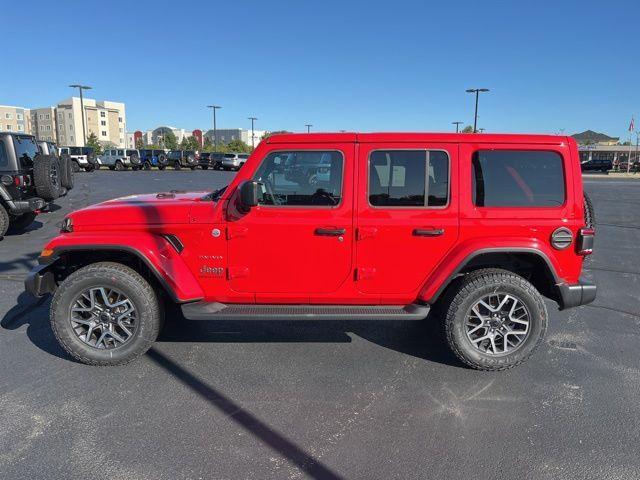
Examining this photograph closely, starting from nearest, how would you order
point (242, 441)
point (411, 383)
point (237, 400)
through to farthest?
point (242, 441), point (237, 400), point (411, 383)

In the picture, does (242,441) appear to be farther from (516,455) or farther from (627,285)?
(627,285)

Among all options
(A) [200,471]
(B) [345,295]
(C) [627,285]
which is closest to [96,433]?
(A) [200,471]

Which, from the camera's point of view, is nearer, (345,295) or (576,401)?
(576,401)

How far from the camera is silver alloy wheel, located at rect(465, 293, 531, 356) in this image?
11.9 ft

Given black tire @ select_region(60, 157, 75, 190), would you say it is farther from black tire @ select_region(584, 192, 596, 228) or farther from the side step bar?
black tire @ select_region(584, 192, 596, 228)

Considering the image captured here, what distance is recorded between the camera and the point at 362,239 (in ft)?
11.8

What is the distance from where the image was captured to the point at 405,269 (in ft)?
12.0

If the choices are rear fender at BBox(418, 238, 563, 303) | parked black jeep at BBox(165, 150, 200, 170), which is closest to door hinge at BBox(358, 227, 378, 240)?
rear fender at BBox(418, 238, 563, 303)

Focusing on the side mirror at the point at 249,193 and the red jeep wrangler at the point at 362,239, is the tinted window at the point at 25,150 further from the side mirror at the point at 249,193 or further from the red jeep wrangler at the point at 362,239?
the side mirror at the point at 249,193

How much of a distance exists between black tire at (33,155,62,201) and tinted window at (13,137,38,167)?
0.33m

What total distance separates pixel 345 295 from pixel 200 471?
1.69 m

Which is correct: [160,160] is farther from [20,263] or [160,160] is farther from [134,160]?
[20,263]

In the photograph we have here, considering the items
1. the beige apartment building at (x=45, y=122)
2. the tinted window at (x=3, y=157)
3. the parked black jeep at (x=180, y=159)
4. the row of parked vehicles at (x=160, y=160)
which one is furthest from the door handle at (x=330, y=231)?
the beige apartment building at (x=45, y=122)

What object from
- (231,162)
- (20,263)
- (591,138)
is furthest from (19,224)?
(591,138)
